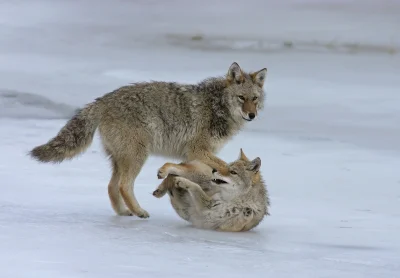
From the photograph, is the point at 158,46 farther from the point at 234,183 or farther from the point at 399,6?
the point at 234,183

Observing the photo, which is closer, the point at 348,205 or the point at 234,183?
the point at 234,183

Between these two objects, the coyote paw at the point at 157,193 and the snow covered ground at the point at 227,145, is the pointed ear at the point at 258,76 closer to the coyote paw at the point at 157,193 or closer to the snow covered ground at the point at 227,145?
the snow covered ground at the point at 227,145

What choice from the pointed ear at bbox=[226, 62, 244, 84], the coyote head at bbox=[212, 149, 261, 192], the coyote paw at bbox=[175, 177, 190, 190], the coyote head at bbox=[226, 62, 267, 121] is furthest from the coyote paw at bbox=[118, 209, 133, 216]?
the pointed ear at bbox=[226, 62, 244, 84]

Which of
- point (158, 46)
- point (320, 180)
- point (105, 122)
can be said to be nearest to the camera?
point (105, 122)

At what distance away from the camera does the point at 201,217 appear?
24.2 feet

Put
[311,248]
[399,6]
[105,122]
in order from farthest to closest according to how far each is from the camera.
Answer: [399,6]
[105,122]
[311,248]

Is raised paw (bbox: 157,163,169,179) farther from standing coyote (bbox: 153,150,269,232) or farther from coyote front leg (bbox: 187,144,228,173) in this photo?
coyote front leg (bbox: 187,144,228,173)

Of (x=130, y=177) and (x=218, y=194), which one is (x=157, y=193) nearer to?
(x=130, y=177)

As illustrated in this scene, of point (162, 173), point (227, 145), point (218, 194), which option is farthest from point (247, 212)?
point (227, 145)

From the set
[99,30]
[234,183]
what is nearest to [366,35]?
[99,30]

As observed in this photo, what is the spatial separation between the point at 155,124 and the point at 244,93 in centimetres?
114

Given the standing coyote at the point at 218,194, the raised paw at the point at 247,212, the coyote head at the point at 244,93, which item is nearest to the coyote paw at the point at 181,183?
the standing coyote at the point at 218,194

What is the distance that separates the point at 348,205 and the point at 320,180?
39.5 inches

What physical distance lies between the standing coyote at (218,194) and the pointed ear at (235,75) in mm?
1331
